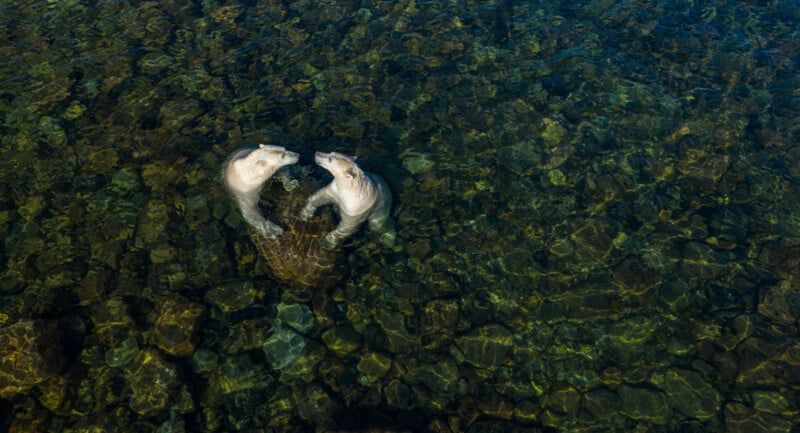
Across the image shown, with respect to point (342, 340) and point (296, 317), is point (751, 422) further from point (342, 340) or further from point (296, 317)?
point (296, 317)

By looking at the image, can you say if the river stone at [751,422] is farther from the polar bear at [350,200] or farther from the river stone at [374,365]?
the polar bear at [350,200]

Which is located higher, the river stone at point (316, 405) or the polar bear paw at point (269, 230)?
the polar bear paw at point (269, 230)

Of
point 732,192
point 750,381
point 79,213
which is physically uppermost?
point 79,213

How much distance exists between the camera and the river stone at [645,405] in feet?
23.9

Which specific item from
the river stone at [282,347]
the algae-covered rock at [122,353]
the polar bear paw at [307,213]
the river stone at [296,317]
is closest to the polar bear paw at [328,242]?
the polar bear paw at [307,213]

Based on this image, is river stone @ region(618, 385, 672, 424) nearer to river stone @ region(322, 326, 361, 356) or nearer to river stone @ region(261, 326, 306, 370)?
river stone @ region(322, 326, 361, 356)

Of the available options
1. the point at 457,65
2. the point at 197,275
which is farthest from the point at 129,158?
the point at 457,65

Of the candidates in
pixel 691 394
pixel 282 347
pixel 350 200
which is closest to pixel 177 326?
pixel 282 347

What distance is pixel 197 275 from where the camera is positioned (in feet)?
28.0

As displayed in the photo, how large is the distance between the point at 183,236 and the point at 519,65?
9379 millimetres

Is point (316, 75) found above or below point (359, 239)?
above

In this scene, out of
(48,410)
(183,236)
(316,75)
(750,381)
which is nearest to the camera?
(48,410)

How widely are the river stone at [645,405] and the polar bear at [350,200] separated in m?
4.86

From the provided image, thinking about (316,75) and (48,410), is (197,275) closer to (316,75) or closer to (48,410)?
(48,410)
